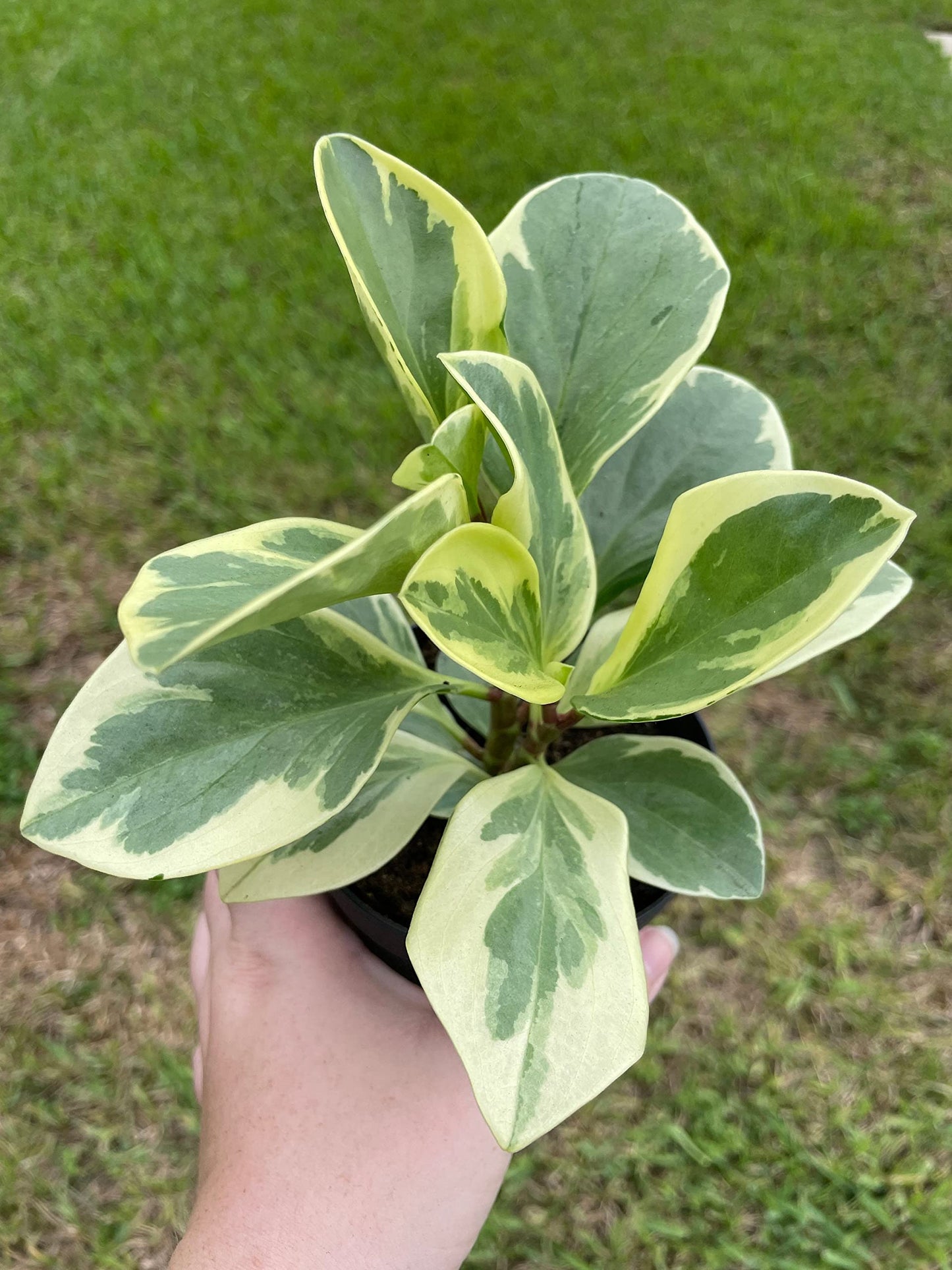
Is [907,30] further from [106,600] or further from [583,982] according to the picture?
[583,982]

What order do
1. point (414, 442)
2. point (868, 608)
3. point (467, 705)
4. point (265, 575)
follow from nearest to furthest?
point (265, 575)
point (868, 608)
point (467, 705)
point (414, 442)

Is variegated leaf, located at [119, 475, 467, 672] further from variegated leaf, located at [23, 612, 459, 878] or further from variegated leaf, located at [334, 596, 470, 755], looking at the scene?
variegated leaf, located at [334, 596, 470, 755]

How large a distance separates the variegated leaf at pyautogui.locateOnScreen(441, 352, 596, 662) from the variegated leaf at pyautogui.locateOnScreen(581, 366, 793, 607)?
136 millimetres

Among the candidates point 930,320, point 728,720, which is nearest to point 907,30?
point 930,320

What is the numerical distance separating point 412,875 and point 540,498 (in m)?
0.36

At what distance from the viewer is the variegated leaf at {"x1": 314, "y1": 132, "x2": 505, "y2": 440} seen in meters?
0.47

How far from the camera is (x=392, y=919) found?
2.20ft

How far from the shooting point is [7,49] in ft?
7.46

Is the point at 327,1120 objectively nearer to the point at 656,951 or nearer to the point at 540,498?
the point at 656,951

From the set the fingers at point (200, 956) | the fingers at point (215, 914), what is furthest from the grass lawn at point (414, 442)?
the fingers at point (215, 914)

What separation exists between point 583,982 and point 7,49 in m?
2.72

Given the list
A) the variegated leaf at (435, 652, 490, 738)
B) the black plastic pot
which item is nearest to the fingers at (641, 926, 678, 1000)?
the black plastic pot

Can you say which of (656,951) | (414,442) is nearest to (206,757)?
(656,951)

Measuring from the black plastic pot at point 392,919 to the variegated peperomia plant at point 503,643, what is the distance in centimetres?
10
